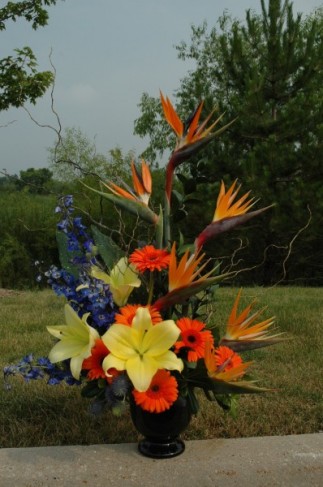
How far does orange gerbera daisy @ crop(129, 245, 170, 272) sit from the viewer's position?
76.4 inches

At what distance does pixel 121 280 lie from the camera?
2102 mm

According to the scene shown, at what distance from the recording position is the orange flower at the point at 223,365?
6.39 feet

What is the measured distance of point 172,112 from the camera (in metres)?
2.15

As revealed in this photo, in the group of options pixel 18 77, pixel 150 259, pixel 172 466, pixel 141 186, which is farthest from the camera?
pixel 18 77

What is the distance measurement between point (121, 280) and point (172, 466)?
0.67 metres

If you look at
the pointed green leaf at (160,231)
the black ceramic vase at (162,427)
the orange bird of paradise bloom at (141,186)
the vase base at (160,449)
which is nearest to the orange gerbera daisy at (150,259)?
the pointed green leaf at (160,231)

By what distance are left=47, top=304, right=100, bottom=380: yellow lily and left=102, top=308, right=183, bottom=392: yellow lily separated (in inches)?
4.3

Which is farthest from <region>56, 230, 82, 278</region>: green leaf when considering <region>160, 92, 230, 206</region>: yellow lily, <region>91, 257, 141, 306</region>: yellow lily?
<region>160, 92, 230, 206</region>: yellow lily

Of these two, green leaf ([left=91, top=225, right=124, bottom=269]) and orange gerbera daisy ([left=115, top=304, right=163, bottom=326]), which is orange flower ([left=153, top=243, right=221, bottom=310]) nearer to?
orange gerbera daisy ([left=115, top=304, right=163, bottom=326])

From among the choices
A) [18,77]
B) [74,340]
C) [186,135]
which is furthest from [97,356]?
[18,77]

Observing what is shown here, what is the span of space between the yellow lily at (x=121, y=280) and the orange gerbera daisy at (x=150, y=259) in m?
0.09

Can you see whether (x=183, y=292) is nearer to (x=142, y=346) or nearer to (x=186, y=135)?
(x=142, y=346)

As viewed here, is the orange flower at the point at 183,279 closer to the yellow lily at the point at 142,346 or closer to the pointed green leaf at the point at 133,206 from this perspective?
the yellow lily at the point at 142,346

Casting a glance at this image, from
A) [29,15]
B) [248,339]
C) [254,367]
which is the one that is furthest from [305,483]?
[29,15]
